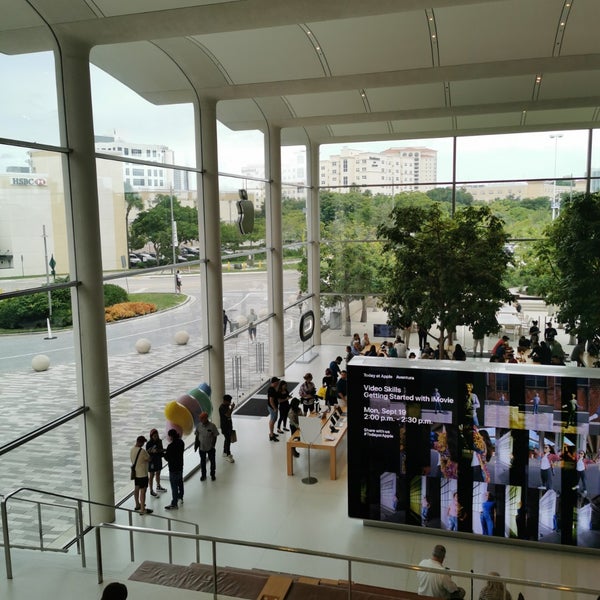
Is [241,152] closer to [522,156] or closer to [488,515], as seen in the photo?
[522,156]

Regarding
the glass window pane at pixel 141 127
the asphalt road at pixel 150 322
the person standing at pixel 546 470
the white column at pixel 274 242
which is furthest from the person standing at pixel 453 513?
the white column at pixel 274 242

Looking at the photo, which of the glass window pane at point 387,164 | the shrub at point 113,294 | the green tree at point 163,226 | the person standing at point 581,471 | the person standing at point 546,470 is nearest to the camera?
the person standing at point 581,471

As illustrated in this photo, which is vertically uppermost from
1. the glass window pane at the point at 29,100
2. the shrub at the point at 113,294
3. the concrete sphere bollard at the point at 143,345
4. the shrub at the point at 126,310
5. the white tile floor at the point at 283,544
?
the glass window pane at the point at 29,100

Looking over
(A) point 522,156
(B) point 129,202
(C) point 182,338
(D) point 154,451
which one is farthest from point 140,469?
(A) point 522,156

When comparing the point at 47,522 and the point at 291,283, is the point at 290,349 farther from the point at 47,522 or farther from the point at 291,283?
the point at 47,522

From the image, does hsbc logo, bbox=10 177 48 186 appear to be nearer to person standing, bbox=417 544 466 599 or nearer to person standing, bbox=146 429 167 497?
person standing, bbox=146 429 167 497

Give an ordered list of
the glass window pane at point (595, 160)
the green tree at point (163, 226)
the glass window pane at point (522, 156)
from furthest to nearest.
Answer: the glass window pane at point (522, 156), the glass window pane at point (595, 160), the green tree at point (163, 226)

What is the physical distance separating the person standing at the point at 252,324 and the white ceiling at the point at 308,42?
208 inches

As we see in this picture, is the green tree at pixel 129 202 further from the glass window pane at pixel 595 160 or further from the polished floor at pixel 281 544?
the glass window pane at pixel 595 160

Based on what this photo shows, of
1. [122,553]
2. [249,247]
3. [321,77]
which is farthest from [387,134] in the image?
[122,553]

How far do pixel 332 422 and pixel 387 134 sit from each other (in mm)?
13231

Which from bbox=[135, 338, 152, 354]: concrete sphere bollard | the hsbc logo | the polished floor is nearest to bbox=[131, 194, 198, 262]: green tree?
bbox=[135, 338, 152, 354]: concrete sphere bollard

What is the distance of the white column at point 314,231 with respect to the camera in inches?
939

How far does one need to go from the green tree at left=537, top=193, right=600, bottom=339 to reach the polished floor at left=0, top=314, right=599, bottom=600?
8.47 m
